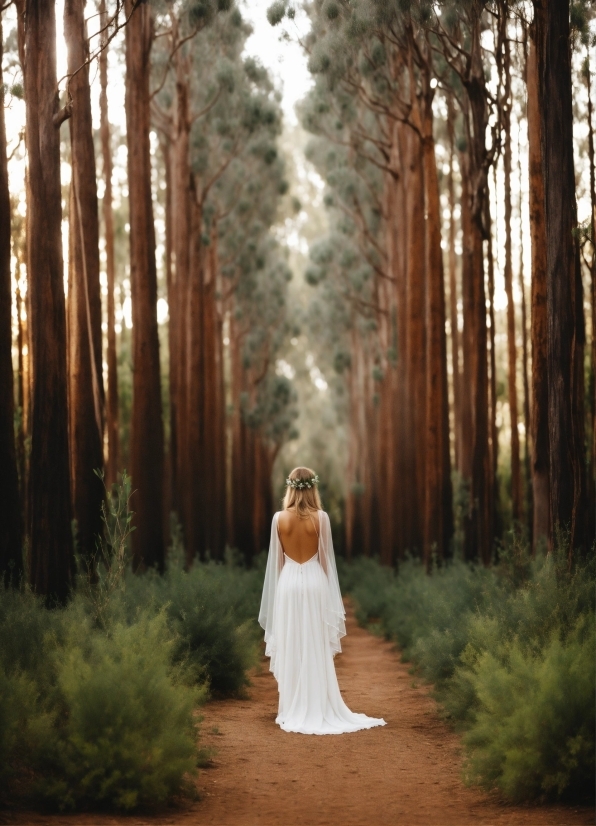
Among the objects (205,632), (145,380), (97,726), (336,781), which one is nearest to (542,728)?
(336,781)

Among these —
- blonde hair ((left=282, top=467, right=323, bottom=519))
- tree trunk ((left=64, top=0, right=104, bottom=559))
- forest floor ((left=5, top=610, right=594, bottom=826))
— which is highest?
tree trunk ((left=64, top=0, right=104, bottom=559))

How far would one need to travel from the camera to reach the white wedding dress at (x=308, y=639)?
9.21 meters

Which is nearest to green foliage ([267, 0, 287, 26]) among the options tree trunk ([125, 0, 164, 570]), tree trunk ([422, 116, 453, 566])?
tree trunk ([125, 0, 164, 570])

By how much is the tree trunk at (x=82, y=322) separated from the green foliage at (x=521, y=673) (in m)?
4.21

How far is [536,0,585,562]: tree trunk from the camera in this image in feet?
32.8

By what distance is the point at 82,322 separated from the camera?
12.6 m

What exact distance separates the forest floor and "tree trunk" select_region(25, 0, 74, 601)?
232 cm

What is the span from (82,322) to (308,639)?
17.0 ft

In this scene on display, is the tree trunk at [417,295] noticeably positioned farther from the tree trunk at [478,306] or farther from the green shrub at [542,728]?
the green shrub at [542,728]

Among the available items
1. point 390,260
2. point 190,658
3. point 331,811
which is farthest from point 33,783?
point 390,260

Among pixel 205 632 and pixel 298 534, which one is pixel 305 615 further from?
pixel 205 632

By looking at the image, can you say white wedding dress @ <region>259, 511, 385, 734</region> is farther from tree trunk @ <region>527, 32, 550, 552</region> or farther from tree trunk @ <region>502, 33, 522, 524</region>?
tree trunk @ <region>502, 33, 522, 524</region>

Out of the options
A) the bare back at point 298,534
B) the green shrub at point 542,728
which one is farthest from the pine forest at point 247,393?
the bare back at point 298,534

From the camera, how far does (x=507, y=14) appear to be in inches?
536
